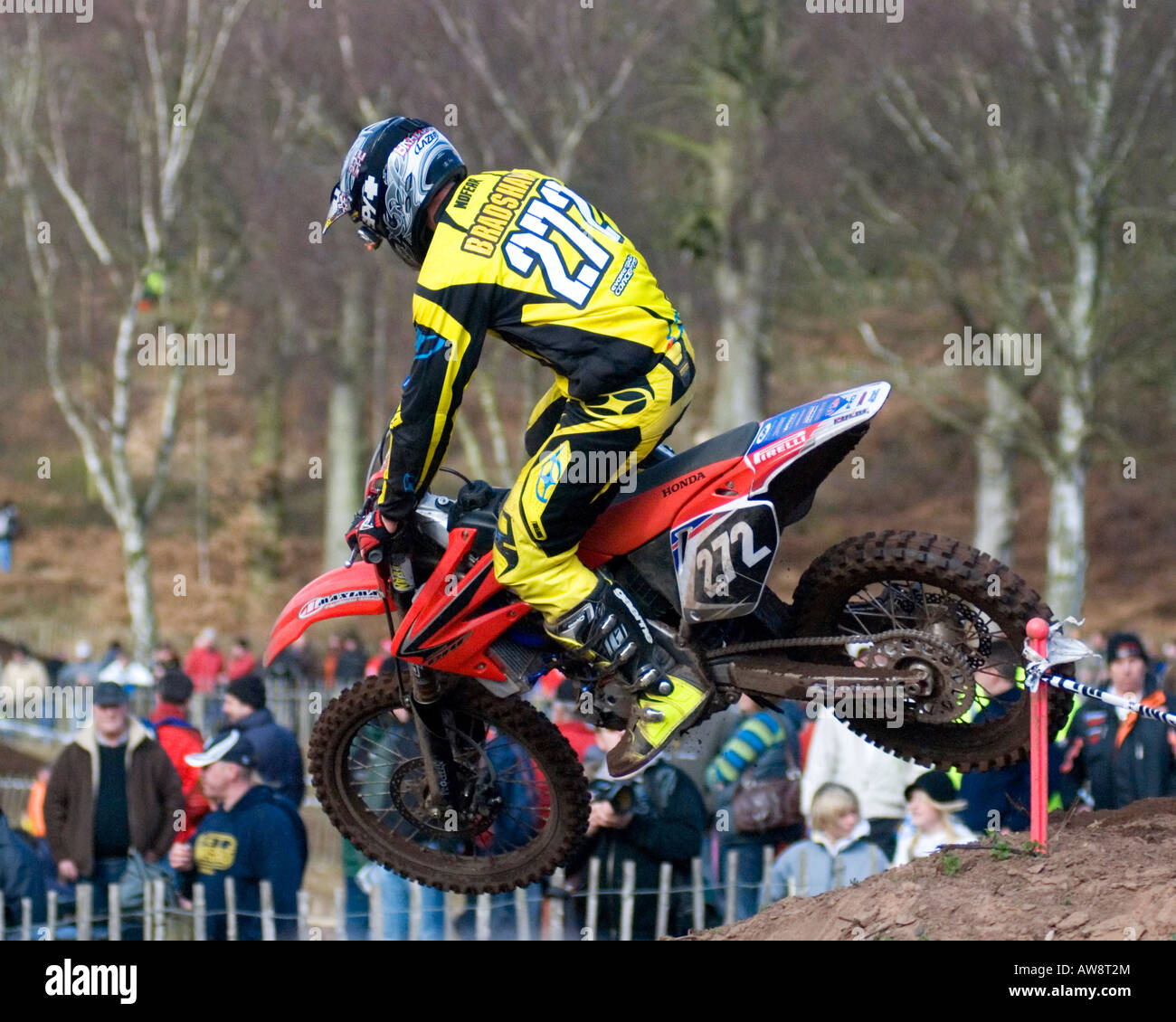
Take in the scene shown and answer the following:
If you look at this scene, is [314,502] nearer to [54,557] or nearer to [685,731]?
[54,557]

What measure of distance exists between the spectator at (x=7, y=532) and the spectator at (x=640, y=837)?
21.5 metres

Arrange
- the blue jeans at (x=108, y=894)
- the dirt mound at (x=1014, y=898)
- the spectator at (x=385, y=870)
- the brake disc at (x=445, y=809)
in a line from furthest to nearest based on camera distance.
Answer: the blue jeans at (x=108, y=894), the spectator at (x=385, y=870), the brake disc at (x=445, y=809), the dirt mound at (x=1014, y=898)

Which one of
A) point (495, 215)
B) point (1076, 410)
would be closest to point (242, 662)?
point (1076, 410)

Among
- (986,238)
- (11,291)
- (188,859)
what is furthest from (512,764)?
(11,291)

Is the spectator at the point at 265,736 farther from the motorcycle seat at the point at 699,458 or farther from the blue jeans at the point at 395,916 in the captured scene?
the motorcycle seat at the point at 699,458

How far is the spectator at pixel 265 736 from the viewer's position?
8.42 m

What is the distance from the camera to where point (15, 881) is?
759cm

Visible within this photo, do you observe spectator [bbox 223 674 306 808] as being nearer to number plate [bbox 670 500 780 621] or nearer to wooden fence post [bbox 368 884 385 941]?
wooden fence post [bbox 368 884 385 941]

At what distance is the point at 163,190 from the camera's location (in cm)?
1928

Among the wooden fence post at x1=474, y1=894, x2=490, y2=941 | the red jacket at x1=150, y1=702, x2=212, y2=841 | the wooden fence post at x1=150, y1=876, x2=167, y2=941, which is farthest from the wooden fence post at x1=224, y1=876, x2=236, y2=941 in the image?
the wooden fence post at x1=474, y1=894, x2=490, y2=941

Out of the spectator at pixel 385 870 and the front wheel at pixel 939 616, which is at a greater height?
the front wheel at pixel 939 616

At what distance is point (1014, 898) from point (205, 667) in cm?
1294

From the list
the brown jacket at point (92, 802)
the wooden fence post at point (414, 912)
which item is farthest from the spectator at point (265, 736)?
the wooden fence post at point (414, 912)
